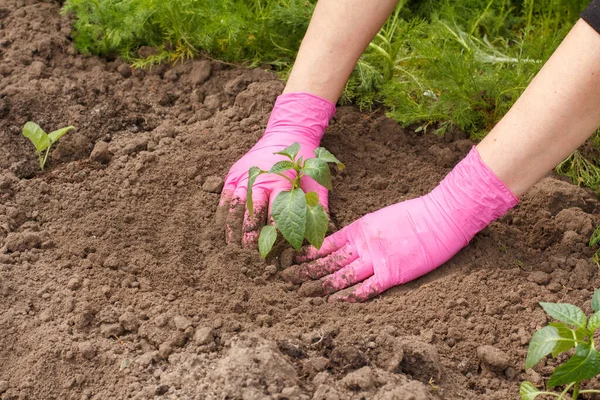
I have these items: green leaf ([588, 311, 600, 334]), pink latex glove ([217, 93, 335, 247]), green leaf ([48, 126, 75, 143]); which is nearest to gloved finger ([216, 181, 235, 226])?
pink latex glove ([217, 93, 335, 247])

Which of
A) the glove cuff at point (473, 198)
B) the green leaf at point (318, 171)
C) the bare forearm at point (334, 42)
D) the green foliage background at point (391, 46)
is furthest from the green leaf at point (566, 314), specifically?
the bare forearm at point (334, 42)

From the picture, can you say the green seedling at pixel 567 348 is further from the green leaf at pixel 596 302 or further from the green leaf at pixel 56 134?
the green leaf at pixel 56 134

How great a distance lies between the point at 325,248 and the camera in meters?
2.58

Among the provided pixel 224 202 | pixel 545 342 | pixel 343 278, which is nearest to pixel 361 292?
pixel 343 278

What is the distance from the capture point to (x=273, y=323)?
2318 millimetres

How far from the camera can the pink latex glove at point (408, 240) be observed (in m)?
2.47

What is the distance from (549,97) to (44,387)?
1.72 m

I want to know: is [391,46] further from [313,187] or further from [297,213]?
[297,213]

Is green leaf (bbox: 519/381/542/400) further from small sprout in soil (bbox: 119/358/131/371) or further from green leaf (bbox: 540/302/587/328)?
small sprout in soil (bbox: 119/358/131/371)

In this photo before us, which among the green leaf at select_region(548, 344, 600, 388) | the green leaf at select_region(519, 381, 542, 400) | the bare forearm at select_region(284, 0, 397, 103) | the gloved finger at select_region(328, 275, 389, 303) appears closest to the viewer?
the green leaf at select_region(548, 344, 600, 388)

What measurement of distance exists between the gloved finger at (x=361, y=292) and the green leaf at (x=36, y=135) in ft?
4.19

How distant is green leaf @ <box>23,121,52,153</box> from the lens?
112 inches

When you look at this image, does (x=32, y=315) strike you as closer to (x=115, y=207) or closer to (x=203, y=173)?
(x=115, y=207)

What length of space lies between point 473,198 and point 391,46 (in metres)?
1.09
